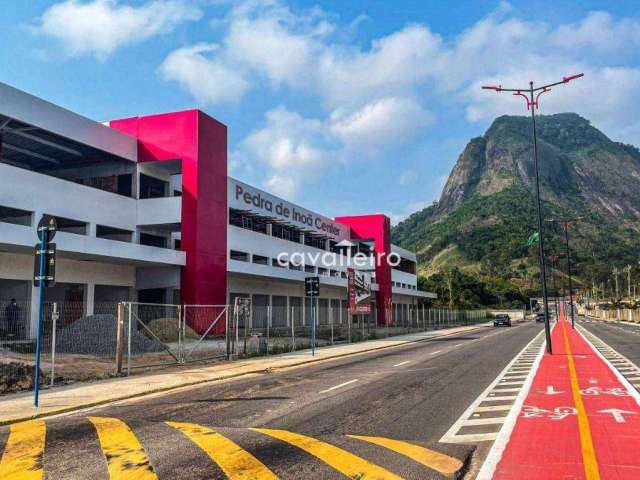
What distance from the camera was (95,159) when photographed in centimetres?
3566

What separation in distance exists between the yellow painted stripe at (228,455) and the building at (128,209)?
59.6 ft

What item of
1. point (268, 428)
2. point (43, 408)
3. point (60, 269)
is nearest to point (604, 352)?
point (268, 428)

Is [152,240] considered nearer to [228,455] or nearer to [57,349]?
[57,349]

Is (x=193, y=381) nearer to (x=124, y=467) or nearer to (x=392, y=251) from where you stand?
(x=124, y=467)

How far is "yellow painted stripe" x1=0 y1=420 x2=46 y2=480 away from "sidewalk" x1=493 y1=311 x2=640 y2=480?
Answer: 16.7ft

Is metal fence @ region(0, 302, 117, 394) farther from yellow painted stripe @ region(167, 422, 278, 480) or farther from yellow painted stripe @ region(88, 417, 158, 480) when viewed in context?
yellow painted stripe @ region(167, 422, 278, 480)

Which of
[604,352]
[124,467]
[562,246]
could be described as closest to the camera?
[124,467]

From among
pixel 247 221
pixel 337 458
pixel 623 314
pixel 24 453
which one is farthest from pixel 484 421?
pixel 623 314

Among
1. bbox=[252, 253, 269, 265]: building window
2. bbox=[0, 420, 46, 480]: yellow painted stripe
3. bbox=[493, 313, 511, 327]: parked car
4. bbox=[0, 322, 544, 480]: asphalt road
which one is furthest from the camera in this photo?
bbox=[493, 313, 511, 327]: parked car

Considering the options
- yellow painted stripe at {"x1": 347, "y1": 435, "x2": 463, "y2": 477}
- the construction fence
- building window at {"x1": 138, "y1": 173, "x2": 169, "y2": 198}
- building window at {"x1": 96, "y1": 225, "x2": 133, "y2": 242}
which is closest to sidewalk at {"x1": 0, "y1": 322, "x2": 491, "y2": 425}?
the construction fence

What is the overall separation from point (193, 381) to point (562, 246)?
178584 millimetres

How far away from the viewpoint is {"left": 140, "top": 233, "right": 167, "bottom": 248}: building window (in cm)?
3694

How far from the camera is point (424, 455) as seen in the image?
6.83 m

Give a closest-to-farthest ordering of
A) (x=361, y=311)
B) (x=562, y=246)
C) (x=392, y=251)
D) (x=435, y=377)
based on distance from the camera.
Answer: (x=435, y=377) → (x=361, y=311) → (x=392, y=251) → (x=562, y=246)
